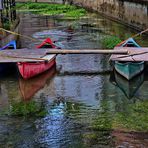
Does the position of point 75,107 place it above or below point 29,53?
below

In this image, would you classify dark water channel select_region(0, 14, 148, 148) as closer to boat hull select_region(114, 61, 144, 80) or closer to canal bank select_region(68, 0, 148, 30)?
boat hull select_region(114, 61, 144, 80)

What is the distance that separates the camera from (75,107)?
549 inches

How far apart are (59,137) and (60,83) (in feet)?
19.9

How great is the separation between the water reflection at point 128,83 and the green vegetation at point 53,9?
26299 mm

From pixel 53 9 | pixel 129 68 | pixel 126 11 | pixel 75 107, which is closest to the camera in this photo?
pixel 75 107

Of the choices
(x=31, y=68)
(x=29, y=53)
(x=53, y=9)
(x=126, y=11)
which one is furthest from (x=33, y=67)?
(x=53, y=9)

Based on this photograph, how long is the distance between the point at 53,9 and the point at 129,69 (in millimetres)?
33416

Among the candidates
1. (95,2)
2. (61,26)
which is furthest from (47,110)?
(95,2)

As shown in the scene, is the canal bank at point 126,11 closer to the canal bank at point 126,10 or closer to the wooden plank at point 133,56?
the canal bank at point 126,10

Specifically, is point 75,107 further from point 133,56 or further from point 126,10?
point 126,10

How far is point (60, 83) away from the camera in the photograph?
1720 cm

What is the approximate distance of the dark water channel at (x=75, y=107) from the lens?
36.4 feet

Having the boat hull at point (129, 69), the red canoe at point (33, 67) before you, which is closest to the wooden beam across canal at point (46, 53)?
the red canoe at point (33, 67)

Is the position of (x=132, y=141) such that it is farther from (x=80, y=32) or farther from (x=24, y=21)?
(x=24, y=21)
